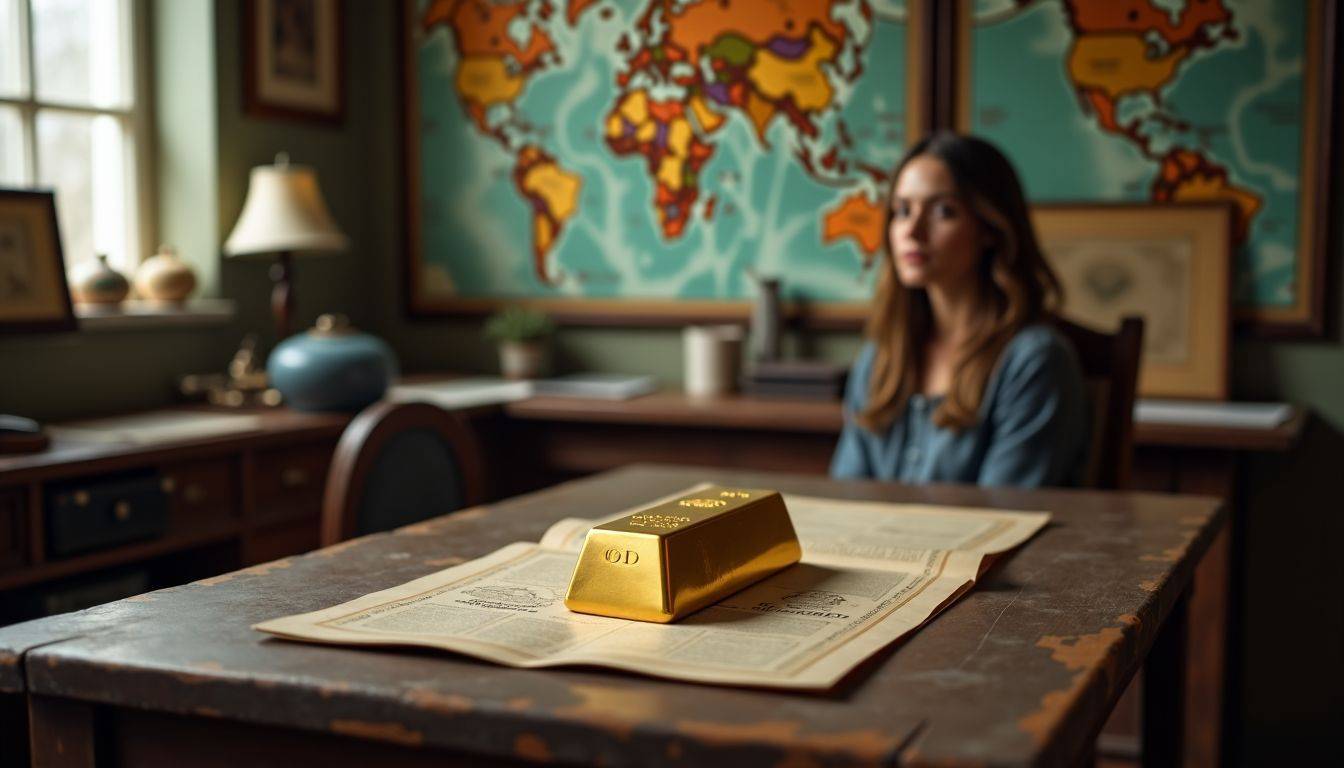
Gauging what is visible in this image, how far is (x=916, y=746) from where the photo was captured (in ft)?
2.75

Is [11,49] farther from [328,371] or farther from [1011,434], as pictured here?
[1011,434]

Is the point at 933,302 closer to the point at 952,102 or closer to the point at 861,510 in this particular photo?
the point at 861,510

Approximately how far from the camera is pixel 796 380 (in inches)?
131

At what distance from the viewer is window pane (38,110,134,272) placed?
10.6 ft

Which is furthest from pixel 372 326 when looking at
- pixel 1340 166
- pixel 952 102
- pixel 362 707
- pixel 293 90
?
pixel 362 707

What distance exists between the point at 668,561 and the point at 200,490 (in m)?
1.84

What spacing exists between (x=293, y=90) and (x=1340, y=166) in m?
2.70

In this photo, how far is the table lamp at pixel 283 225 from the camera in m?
3.35

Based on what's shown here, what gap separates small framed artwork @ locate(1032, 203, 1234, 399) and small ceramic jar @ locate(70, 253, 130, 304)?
221 centimetres

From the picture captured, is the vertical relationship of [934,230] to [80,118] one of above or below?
below

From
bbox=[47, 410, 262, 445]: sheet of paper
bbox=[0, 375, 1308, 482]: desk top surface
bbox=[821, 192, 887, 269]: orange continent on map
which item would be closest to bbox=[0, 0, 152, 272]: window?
bbox=[47, 410, 262, 445]: sheet of paper

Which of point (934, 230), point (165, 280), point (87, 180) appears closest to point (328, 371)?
A: point (165, 280)

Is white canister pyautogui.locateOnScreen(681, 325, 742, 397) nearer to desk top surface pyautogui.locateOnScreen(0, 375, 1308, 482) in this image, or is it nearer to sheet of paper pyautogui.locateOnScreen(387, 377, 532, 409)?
desk top surface pyautogui.locateOnScreen(0, 375, 1308, 482)

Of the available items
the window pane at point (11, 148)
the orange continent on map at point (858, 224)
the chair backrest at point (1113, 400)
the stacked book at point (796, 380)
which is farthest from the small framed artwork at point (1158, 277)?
the window pane at point (11, 148)
